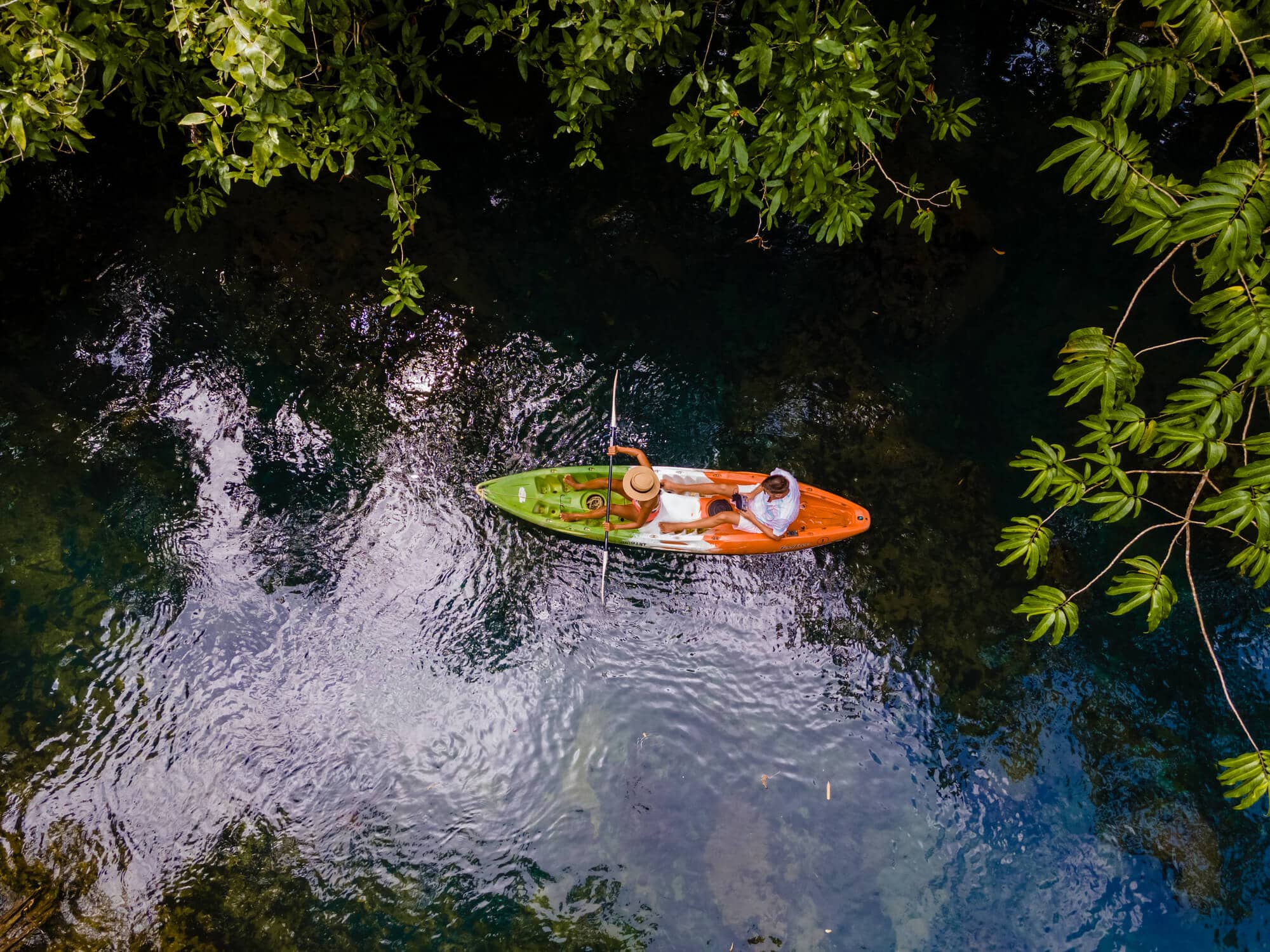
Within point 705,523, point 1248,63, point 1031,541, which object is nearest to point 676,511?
point 705,523

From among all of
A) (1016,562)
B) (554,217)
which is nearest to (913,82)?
(554,217)

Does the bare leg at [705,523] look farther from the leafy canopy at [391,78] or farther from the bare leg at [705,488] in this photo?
the leafy canopy at [391,78]

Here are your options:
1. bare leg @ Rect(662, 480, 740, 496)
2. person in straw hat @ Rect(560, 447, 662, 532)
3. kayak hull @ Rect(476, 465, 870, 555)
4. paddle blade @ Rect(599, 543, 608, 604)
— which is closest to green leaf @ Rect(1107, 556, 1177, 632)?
kayak hull @ Rect(476, 465, 870, 555)

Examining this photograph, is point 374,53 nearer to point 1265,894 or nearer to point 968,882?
point 968,882

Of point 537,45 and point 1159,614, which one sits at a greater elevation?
point 537,45

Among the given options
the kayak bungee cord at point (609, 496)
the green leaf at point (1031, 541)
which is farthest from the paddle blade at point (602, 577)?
the green leaf at point (1031, 541)

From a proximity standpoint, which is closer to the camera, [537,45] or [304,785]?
[537,45]

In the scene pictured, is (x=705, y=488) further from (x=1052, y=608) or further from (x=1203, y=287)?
(x=1203, y=287)
